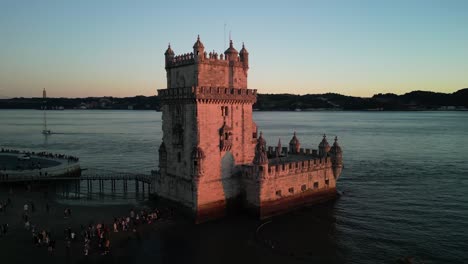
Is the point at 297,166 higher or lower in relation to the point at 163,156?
lower

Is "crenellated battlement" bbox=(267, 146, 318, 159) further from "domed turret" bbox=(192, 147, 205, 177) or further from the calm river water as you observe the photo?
"domed turret" bbox=(192, 147, 205, 177)

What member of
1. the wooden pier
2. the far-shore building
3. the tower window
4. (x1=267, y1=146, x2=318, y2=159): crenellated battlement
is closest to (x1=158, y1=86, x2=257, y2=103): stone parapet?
the far-shore building

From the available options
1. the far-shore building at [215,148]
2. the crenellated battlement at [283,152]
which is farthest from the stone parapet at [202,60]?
the crenellated battlement at [283,152]

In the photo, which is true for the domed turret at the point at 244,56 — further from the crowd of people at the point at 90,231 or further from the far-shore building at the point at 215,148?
the crowd of people at the point at 90,231

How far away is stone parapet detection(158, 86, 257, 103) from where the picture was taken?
34469mm

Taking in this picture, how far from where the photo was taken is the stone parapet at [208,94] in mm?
34469

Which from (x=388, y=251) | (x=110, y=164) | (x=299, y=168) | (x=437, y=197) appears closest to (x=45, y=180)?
(x=110, y=164)

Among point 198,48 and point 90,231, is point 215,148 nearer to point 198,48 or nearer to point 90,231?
point 198,48

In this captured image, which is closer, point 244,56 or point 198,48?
point 198,48

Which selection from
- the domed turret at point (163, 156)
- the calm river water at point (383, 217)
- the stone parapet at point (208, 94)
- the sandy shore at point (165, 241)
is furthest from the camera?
the domed turret at point (163, 156)

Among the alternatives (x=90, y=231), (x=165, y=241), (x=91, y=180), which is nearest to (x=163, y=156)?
(x=165, y=241)

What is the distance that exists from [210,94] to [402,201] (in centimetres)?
2598

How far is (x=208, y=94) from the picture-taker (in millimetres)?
35000

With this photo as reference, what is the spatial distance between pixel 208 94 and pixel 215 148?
196 inches
